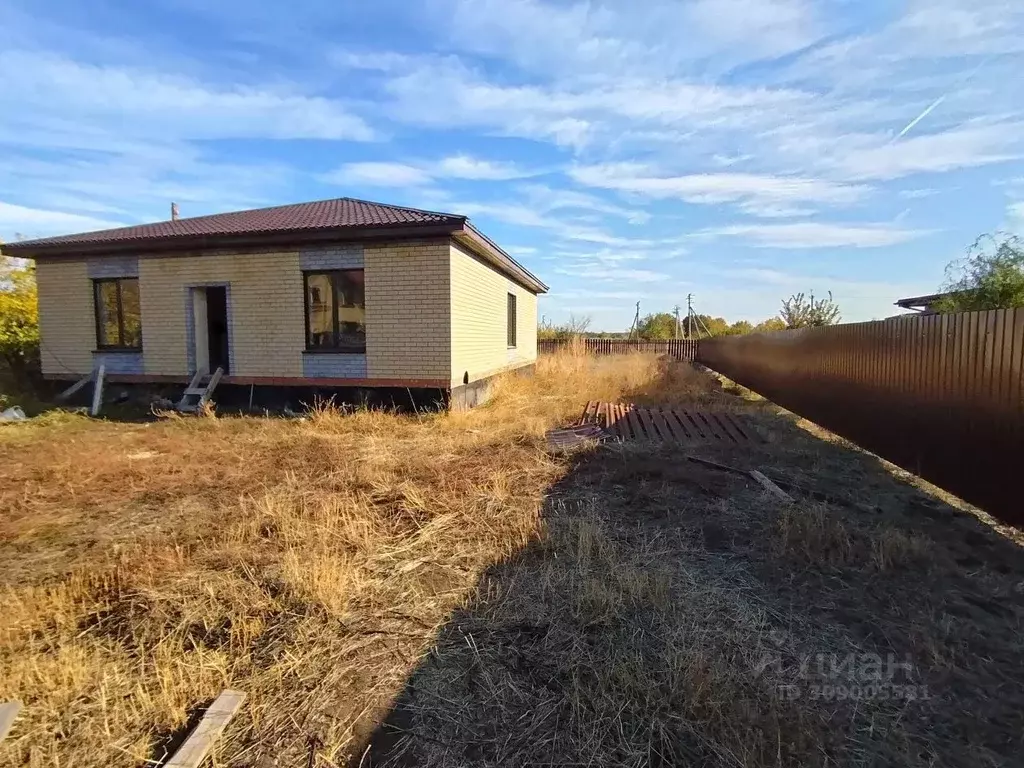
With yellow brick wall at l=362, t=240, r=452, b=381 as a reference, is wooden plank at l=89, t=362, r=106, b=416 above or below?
below

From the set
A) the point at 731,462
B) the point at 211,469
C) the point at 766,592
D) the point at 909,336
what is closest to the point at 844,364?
the point at 909,336

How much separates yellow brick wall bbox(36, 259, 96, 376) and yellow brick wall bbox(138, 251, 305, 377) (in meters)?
1.53

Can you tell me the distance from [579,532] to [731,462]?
125 inches

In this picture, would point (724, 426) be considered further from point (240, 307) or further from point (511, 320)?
point (240, 307)

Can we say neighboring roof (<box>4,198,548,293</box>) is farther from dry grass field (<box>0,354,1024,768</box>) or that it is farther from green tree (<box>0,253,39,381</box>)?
dry grass field (<box>0,354,1024,768</box>)

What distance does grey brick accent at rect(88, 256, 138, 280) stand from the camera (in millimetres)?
10844

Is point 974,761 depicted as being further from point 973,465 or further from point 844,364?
point 844,364

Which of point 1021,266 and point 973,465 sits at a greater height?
point 1021,266

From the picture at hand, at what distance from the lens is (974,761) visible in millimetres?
1951

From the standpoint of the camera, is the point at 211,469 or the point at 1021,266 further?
the point at 1021,266

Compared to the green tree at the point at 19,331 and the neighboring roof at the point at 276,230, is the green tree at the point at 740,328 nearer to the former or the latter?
the neighboring roof at the point at 276,230

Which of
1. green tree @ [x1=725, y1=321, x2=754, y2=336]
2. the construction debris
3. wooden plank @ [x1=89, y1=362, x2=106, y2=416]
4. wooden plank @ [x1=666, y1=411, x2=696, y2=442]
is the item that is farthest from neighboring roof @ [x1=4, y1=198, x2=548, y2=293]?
green tree @ [x1=725, y1=321, x2=754, y2=336]

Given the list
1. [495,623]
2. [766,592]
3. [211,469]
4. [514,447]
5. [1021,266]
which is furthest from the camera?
[1021,266]

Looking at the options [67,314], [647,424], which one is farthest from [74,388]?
[647,424]
